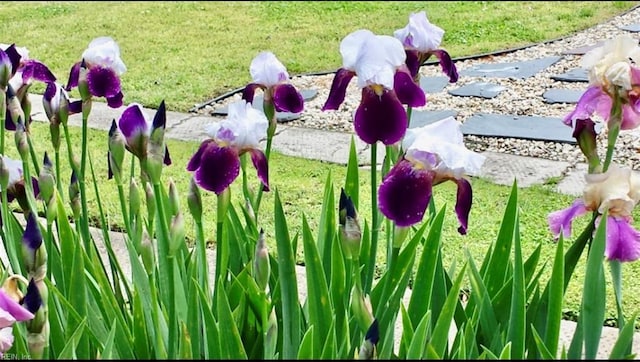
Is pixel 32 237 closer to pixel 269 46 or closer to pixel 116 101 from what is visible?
pixel 116 101

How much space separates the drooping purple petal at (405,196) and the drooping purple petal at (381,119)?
0.09 meters

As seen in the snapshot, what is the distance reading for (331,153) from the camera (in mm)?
4344

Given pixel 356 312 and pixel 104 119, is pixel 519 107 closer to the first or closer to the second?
pixel 104 119

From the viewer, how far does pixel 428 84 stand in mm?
5539

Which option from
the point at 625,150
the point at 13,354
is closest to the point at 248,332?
the point at 13,354

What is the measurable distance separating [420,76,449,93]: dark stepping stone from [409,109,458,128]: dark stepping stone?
0.45 m

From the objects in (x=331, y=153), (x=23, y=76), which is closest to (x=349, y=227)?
(x=23, y=76)

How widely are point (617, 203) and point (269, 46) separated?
5758mm

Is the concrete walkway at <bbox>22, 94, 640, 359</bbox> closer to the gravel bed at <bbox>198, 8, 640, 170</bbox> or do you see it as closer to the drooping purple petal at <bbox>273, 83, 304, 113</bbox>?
the gravel bed at <bbox>198, 8, 640, 170</bbox>

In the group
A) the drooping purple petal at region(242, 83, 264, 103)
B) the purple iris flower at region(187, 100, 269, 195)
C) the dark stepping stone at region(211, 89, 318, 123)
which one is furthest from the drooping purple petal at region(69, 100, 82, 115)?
the dark stepping stone at region(211, 89, 318, 123)

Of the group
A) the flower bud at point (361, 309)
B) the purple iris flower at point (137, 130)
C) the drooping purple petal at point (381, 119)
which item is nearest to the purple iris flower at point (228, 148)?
the purple iris flower at point (137, 130)

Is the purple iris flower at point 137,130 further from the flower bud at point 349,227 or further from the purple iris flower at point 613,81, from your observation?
the purple iris flower at point 613,81

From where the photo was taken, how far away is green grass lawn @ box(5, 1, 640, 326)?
3.52m

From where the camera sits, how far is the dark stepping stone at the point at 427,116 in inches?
187
